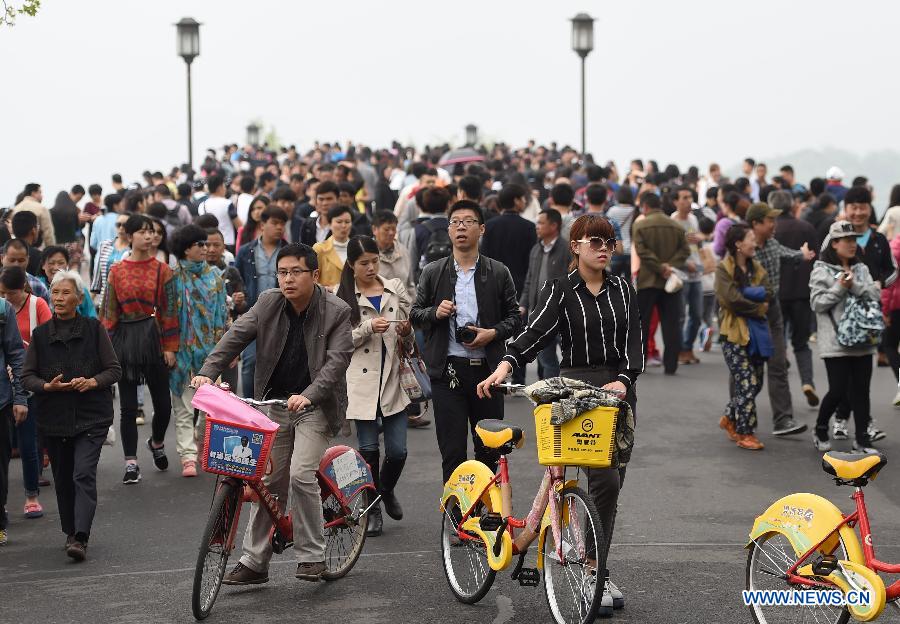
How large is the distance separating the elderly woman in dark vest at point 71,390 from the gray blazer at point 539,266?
5.34 meters

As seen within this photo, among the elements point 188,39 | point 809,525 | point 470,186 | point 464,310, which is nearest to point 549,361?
point 470,186

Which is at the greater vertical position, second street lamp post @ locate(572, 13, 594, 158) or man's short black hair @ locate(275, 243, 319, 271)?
second street lamp post @ locate(572, 13, 594, 158)

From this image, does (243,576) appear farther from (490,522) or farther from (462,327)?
(462,327)

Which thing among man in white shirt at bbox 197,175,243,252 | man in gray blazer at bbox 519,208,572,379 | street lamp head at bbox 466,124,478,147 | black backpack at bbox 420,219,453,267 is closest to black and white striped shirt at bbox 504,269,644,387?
black backpack at bbox 420,219,453,267

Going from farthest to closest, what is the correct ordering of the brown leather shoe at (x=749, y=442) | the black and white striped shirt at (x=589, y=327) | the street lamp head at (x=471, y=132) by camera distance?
the street lamp head at (x=471, y=132)
the brown leather shoe at (x=749, y=442)
the black and white striped shirt at (x=589, y=327)

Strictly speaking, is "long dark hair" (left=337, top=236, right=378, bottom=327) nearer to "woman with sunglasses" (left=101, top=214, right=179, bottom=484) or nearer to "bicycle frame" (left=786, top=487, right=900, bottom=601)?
"woman with sunglasses" (left=101, top=214, right=179, bottom=484)

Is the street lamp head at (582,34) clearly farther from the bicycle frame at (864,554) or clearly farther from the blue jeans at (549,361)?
the bicycle frame at (864,554)

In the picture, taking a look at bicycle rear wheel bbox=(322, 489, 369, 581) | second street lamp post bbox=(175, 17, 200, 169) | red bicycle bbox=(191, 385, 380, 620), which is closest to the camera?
red bicycle bbox=(191, 385, 380, 620)

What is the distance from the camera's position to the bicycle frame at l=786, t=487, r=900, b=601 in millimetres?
6070

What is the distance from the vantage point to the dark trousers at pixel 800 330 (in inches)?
561

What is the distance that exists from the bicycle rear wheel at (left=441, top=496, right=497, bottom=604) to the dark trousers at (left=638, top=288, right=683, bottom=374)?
8.61 metres

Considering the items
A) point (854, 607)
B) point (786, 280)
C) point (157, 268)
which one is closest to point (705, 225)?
point (786, 280)

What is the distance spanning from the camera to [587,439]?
21.8 ft

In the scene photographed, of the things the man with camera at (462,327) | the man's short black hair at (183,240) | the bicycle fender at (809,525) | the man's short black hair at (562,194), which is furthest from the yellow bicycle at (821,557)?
the man's short black hair at (562,194)
